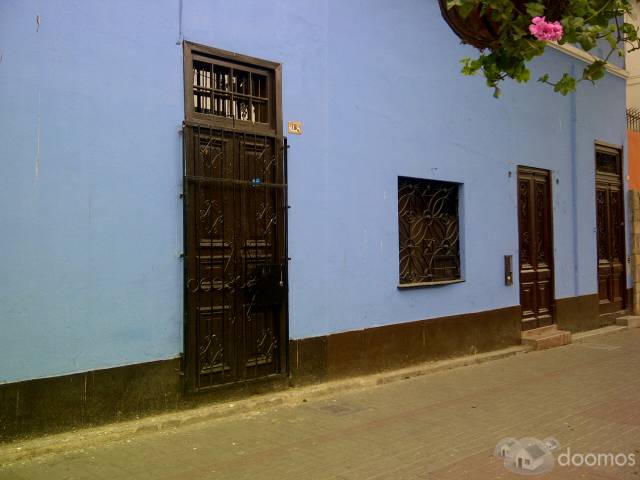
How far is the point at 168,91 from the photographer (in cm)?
550

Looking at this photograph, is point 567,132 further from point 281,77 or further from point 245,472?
point 245,472

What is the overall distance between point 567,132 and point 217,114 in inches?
278

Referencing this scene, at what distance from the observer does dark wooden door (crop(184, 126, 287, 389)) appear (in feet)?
18.5

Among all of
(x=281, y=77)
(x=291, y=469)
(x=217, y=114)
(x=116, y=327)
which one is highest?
(x=281, y=77)

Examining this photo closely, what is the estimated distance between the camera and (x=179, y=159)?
555 cm

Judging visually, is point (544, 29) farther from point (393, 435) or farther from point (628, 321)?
point (628, 321)

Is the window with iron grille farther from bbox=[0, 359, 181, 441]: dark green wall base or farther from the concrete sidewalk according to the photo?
bbox=[0, 359, 181, 441]: dark green wall base

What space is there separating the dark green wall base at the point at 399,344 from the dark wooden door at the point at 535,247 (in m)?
0.56

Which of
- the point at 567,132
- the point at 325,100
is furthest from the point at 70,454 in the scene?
the point at 567,132

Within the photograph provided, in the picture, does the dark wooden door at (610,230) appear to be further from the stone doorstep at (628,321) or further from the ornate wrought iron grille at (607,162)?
the stone doorstep at (628,321)

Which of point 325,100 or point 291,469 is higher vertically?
point 325,100

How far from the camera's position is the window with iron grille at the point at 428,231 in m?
7.87

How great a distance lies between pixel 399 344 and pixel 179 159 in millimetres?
3588

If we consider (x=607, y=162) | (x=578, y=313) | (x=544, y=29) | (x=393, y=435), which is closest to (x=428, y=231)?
(x=393, y=435)
